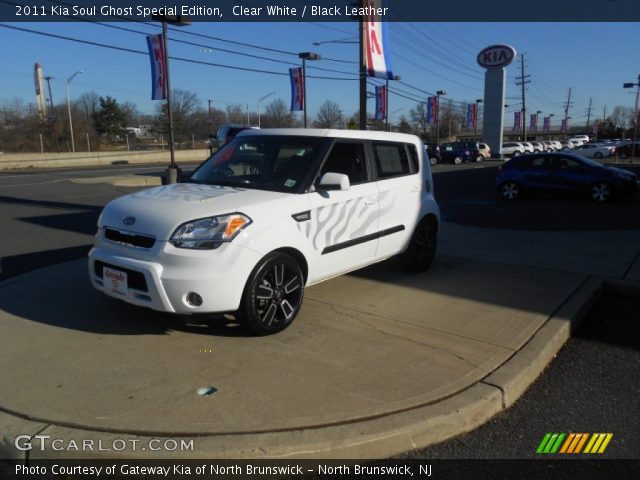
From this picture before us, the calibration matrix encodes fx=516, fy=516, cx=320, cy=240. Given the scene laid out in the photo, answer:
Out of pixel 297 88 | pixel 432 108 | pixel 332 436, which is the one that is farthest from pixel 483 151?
pixel 332 436

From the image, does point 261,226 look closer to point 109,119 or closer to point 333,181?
point 333,181

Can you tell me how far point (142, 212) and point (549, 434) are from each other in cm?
336

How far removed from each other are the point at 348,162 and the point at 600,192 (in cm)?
1222

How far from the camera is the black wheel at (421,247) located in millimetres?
6262

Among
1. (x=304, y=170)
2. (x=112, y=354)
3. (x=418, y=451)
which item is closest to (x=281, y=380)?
(x=418, y=451)

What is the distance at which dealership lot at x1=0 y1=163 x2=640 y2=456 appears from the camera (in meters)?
3.18

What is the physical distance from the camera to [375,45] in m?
14.7

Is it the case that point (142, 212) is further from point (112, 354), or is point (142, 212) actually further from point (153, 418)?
point (153, 418)

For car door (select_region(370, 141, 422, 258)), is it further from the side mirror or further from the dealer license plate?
the dealer license plate

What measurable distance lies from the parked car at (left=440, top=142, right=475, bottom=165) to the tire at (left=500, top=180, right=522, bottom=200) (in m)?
Answer: 27.4

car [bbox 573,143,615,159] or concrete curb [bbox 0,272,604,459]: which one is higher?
car [bbox 573,143,615,159]

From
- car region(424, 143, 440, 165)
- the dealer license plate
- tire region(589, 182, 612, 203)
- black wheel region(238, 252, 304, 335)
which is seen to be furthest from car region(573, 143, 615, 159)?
the dealer license plate

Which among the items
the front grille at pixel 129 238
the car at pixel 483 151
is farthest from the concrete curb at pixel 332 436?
the car at pixel 483 151

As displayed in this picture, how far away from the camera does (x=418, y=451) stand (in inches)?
119
